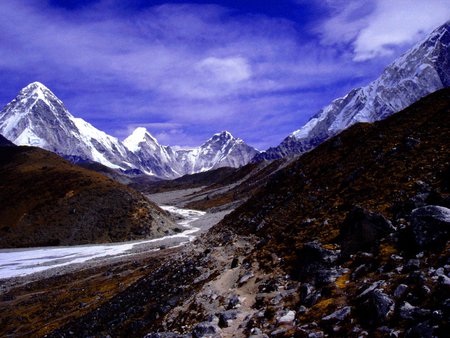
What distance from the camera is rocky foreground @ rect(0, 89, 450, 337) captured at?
1326 cm

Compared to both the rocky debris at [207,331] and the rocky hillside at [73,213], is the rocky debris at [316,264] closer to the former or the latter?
the rocky debris at [207,331]

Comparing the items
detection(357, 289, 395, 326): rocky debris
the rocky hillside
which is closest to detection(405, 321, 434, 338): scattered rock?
detection(357, 289, 395, 326): rocky debris

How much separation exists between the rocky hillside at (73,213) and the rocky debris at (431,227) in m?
98.4

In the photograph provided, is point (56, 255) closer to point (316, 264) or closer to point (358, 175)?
point (358, 175)

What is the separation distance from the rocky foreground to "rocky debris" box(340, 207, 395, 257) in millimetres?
51

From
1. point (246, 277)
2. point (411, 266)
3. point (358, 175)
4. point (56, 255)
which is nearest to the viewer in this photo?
point (411, 266)

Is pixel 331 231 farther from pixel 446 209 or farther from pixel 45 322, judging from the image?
pixel 45 322

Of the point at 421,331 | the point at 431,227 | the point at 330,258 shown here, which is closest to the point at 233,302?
the point at 330,258

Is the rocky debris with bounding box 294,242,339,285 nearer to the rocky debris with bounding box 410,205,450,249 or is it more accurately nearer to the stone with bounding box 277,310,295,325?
the stone with bounding box 277,310,295,325

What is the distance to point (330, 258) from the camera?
18.4 meters

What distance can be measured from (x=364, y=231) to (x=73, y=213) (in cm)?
11247

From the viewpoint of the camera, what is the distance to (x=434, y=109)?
29.7m

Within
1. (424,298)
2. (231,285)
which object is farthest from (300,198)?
(424,298)

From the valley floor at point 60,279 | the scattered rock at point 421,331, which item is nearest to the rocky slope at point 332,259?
the scattered rock at point 421,331
